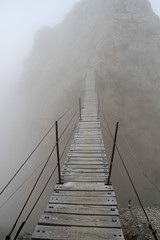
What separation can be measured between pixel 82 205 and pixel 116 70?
24420 mm

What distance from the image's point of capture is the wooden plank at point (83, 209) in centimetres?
394

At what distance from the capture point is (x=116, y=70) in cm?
2600

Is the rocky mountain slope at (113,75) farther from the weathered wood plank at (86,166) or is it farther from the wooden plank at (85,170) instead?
the wooden plank at (85,170)

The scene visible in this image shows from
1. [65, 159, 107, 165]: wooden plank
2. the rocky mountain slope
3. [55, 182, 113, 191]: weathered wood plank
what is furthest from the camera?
the rocky mountain slope

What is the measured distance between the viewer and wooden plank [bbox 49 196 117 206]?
14.1 feet

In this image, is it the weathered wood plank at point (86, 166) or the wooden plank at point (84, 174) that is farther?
the weathered wood plank at point (86, 166)

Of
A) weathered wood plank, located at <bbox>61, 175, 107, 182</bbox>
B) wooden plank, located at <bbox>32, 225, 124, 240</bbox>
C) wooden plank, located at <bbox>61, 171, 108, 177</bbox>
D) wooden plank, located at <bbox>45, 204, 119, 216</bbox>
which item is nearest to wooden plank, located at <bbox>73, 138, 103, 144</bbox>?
wooden plank, located at <bbox>61, 171, 108, 177</bbox>

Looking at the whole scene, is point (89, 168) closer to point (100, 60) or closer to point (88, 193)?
point (88, 193)

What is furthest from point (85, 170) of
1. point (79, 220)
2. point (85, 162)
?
point (79, 220)

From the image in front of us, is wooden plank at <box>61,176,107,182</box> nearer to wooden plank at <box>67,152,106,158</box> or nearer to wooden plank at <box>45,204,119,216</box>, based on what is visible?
wooden plank at <box>45,204,119,216</box>

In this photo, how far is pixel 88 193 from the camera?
473cm

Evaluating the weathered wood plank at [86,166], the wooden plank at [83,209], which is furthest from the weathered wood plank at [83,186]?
the weathered wood plank at [86,166]

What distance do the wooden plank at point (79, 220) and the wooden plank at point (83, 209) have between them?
93 mm

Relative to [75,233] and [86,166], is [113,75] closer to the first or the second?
[86,166]
